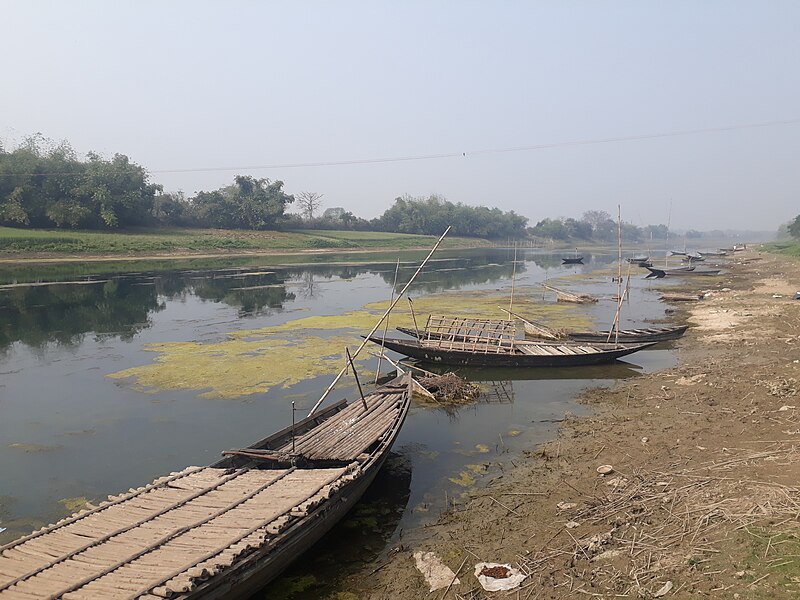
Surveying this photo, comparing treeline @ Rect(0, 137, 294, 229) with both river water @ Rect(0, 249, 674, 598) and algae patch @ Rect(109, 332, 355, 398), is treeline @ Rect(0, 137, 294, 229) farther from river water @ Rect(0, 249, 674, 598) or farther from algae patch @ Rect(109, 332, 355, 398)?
algae patch @ Rect(109, 332, 355, 398)

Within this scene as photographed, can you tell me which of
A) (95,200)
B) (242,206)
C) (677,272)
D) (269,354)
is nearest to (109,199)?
(95,200)

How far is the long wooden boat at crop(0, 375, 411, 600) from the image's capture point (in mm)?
5129

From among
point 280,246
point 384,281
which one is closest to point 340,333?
point 384,281

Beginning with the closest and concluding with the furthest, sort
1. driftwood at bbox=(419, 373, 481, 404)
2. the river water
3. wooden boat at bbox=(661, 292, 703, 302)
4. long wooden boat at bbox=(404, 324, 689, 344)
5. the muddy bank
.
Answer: the muddy bank
the river water
driftwood at bbox=(419, 373, 481, 404)
long wooden boat at bbox=(404, 324, 689, 344)
wooden boat at bbox=(661, 292, 703, 302)

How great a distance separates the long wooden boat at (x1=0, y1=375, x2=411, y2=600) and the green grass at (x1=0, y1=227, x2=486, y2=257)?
5264cm

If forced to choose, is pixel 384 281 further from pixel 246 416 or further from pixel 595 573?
pixel 595 573

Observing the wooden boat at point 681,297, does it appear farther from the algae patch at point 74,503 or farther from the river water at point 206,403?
the algae patch at point 74,503

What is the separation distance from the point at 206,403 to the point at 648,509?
10980 mm

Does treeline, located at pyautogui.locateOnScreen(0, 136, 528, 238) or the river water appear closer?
the river water

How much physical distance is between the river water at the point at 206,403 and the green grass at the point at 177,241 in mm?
21307

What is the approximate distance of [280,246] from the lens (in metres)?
73.1

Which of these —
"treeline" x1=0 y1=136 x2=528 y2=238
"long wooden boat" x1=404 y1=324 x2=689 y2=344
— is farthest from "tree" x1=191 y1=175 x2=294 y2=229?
"long wooden boat" x1=404 y1=324 x2=689 y2=344

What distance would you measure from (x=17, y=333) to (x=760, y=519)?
26.8 metres

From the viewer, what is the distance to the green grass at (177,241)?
50281mm
